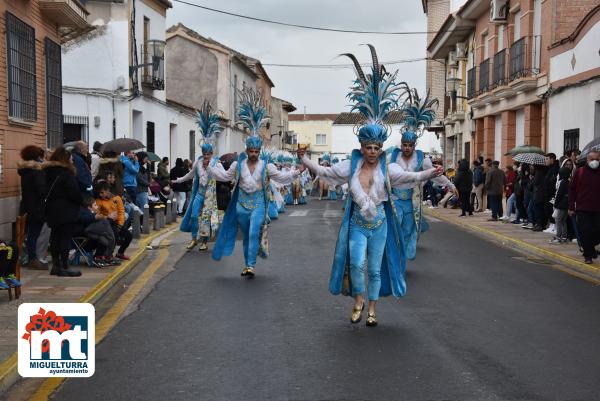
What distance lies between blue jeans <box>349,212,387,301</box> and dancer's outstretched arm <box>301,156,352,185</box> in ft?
1.51

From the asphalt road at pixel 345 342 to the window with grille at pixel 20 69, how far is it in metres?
4.28

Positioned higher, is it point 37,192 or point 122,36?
point 122,36

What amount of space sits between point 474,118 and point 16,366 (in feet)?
90.8

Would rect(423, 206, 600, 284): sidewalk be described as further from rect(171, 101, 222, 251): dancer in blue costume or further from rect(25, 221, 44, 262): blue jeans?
rect(25, 221, 44, 262): blue jeans

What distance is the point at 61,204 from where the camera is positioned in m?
9.92

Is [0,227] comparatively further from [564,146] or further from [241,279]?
[564,146]

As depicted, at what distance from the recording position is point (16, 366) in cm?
576

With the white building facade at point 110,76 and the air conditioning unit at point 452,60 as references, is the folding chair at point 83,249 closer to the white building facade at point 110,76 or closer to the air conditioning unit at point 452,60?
the white building facade at point 110,76

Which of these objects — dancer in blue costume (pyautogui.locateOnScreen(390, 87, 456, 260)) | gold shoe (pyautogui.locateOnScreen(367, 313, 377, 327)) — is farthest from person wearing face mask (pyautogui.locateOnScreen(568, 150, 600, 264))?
gold shoe (pyautogui.locateOnScreen(367, 313, 377, 327))

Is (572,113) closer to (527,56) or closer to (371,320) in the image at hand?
(527,56)

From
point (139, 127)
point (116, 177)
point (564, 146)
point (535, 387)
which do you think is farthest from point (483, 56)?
point (535, 387)

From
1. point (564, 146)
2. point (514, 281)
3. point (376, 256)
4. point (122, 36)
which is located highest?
point (122, 36)

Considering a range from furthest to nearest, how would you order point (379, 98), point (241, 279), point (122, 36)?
point (122, 36)
point (241, 279)
point (379, 98)

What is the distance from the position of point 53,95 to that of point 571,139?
12642mm
